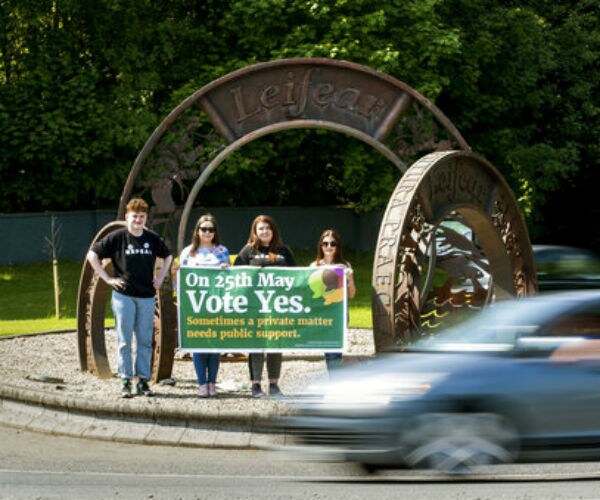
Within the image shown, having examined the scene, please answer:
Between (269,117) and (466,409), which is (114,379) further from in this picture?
(466,409)

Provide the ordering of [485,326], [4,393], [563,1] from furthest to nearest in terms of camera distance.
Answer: [563,1] → [4,393] → [485,326]

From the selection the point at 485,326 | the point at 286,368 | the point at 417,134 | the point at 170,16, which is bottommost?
the point at 286,368

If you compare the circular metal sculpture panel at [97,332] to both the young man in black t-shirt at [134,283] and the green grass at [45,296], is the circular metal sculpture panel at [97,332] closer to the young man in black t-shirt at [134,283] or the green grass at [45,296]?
the young man in black t-shirt at [134,283]

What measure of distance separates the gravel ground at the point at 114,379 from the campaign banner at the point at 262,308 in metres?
0.58

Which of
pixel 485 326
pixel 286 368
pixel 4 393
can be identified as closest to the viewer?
pixel 485 326

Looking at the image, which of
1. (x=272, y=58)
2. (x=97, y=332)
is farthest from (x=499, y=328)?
(x=272, y=58)

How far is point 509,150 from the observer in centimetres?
4138

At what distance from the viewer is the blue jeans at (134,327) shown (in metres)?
13.1

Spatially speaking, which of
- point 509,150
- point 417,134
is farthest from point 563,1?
point 417,134

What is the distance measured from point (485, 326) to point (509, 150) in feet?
104

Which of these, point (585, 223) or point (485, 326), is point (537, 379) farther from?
point (585, 223)

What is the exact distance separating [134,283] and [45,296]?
20.1m

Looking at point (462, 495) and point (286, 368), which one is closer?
point (462, 495)

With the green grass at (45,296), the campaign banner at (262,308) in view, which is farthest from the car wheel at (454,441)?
the green grass at (45,296)
